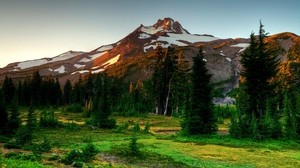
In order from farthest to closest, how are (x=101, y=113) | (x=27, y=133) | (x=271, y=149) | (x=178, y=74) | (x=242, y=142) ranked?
1. (x=178, y=74)
2. (x=101, y=113)
3. (x=242, y=142)
4. (x=271, y=149)
5. (x=27, y=133)

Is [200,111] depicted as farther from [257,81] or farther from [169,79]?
[169,79]

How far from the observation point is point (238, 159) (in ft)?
92.1

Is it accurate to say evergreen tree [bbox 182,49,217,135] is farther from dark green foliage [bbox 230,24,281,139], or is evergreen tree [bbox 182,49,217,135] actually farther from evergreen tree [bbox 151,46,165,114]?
evergreen tree [bbox 151,46,165,114]

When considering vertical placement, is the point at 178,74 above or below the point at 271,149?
above

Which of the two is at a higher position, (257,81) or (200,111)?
(257,81)

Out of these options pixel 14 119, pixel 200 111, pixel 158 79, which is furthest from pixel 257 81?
pixel 158 79

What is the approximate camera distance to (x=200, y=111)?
151 ft

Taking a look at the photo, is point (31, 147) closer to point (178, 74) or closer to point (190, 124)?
point (190, 124)

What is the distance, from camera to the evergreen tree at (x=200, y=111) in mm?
45237

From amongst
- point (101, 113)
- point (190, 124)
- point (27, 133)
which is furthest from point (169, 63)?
point (27, 133)

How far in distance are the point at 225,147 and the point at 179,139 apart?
7.34 metres

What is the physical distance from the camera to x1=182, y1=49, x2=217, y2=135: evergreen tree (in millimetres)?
45237

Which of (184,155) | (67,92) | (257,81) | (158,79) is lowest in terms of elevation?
(184,155)

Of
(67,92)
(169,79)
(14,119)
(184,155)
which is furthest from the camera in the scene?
(67,92)
